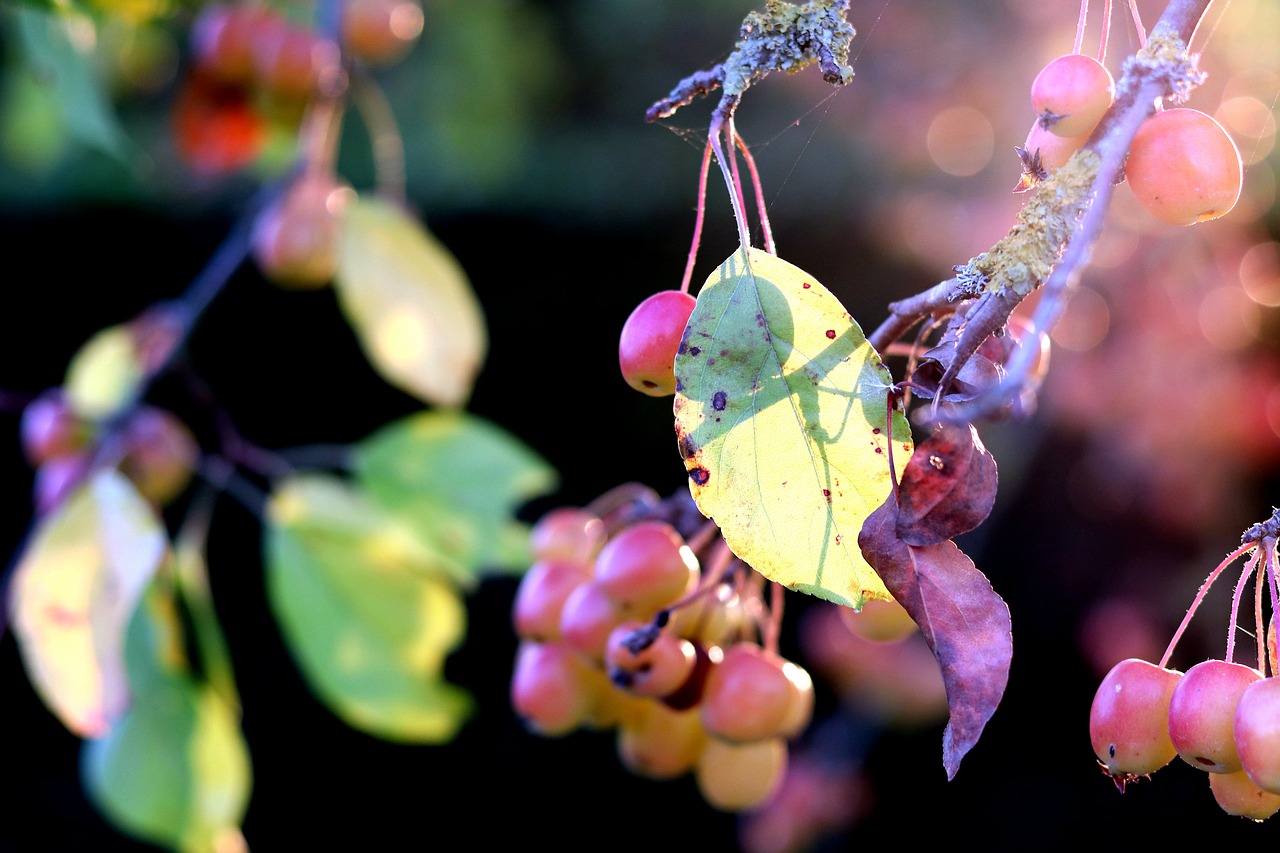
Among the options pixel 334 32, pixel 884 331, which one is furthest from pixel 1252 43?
pixel 884 331

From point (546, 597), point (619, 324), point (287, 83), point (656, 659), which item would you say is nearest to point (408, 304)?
point (287, 83)

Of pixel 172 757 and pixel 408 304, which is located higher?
pixel 408 304

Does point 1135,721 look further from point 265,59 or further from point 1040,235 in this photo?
point 265,59

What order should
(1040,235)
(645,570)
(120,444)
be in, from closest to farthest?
(1040,235), (645,570), (120,444)

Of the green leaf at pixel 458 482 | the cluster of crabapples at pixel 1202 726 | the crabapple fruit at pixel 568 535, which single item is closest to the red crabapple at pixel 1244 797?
the cluster of crabapples at pixel 1202 726

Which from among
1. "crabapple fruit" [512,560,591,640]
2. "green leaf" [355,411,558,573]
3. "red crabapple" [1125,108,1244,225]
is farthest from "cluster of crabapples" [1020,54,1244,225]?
"green leaf" [355,411,558,573]

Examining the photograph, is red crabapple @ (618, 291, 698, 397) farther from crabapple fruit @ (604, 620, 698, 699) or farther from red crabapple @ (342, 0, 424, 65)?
red crabapple @ (342, 0, 424, 65)

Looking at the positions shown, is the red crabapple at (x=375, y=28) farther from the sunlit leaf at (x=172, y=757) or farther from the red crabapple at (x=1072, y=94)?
the red crabapple at (x=1072, y=94)
